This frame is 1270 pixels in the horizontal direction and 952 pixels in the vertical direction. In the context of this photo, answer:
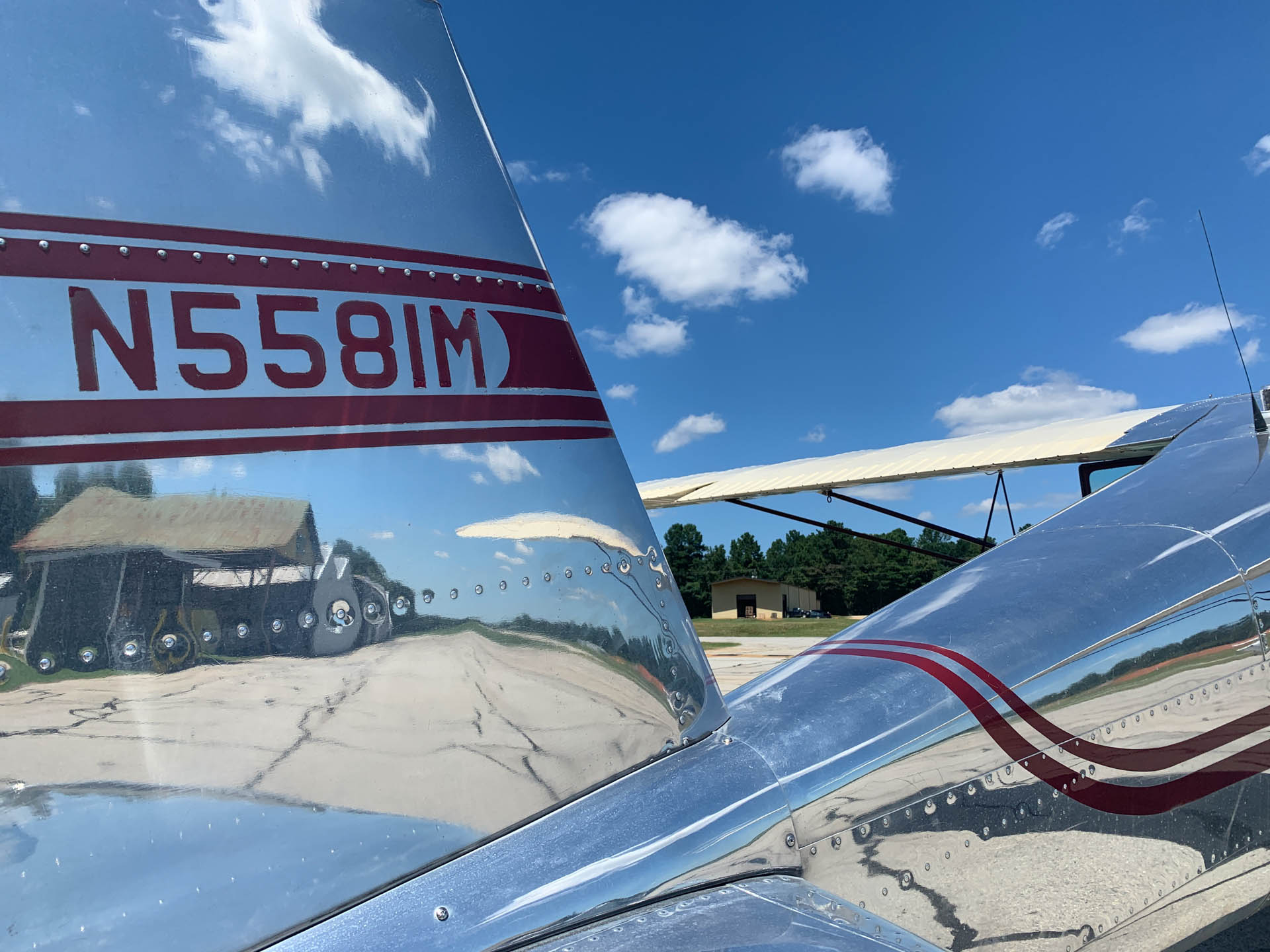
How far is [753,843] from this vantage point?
2.12 metres

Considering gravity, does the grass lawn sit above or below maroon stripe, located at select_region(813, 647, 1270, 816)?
below

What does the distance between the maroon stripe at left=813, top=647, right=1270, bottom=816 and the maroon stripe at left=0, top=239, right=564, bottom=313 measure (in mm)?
1639

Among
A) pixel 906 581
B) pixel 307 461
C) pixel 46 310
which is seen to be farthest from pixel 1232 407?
pixel 906 581

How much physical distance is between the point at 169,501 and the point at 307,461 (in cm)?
24

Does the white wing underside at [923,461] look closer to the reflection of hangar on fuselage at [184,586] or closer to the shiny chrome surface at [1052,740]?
the shiny chrome surface at [1052,740]

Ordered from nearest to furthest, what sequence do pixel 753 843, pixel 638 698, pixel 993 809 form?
pixel 638 698 → pixel 753 843 → pixel 993 809

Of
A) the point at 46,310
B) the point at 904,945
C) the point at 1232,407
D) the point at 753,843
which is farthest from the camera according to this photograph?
the point at 1232,407

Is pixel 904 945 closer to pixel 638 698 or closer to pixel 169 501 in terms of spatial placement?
pixel 638 698

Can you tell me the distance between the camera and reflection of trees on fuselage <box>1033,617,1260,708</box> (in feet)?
9.17

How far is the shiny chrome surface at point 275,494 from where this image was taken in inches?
55.2

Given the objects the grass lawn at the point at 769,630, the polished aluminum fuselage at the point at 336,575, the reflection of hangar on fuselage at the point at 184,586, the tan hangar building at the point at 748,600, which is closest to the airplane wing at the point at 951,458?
the polished aluminum fuselage at the point at 336,575

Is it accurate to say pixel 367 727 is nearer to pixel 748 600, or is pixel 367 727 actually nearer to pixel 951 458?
pixel 951 458

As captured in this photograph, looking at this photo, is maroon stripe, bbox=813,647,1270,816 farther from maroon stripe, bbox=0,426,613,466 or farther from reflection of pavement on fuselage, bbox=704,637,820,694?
reflection of pavement on fuselage, bbox=704,637,820,694

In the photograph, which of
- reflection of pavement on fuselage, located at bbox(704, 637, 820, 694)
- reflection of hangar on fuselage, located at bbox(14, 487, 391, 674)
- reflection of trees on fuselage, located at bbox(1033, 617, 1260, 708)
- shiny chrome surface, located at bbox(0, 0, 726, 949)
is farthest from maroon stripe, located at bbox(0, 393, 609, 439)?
reflection of pavement on fuselage, located at bbox(704, 637, 820, 694)
